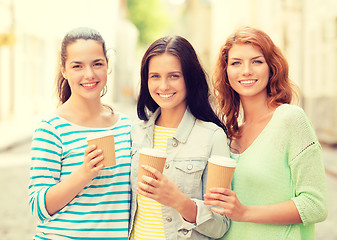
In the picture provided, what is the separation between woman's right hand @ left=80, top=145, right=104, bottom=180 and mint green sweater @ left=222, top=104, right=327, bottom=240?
73cm

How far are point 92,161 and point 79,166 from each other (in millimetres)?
262

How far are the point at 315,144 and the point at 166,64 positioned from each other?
0.87m

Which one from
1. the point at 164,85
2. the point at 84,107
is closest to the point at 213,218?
the point at 164,85

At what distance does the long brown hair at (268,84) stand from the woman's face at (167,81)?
1.12 feet

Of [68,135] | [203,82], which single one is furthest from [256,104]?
[68,135]

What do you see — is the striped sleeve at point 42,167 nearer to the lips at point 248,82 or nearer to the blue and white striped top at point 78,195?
the blue and white striped top at point 78,195

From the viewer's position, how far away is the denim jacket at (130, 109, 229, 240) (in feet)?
6.86

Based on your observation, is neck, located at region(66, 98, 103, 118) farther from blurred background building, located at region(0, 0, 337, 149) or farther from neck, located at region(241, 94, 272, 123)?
blurred background building, located at region(0, 0, 337, 149)

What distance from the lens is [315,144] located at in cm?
206

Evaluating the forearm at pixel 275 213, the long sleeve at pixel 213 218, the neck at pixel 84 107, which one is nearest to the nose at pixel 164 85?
the long sleeve at pixel 213 218

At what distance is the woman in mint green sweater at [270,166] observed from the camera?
6.70 ft

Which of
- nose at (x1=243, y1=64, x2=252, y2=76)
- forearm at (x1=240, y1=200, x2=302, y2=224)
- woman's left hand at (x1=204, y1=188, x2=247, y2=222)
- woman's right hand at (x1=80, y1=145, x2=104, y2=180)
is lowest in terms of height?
forearm at (x1=240, y1=200, x2=302, y2=224)

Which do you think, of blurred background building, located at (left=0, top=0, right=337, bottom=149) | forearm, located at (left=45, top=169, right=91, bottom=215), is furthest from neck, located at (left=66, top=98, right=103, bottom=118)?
blurred background building, located at (left=0, top=0, right=337, bottom=149)

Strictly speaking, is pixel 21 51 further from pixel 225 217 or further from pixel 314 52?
pixel 225 217
